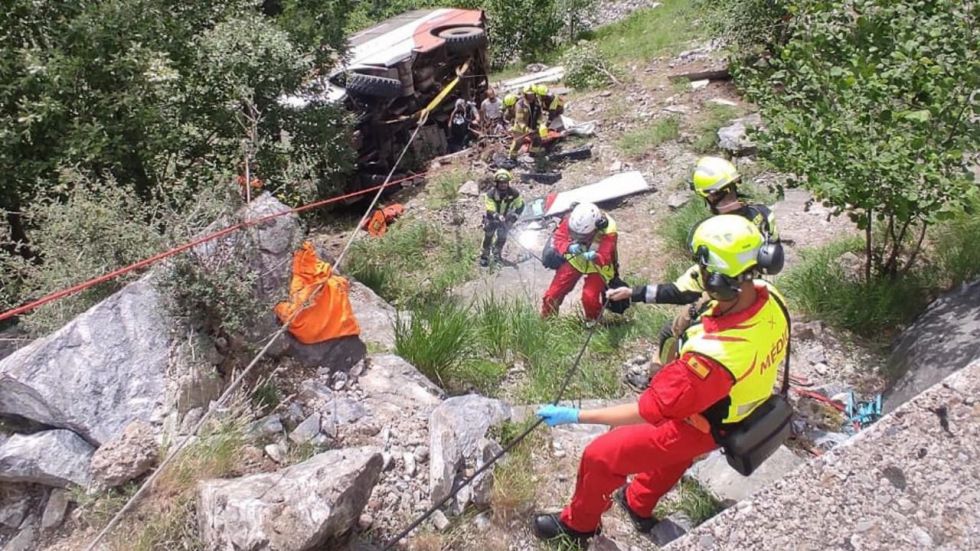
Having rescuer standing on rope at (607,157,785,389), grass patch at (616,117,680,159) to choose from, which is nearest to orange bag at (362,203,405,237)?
grass patch at (616,117,680,159)

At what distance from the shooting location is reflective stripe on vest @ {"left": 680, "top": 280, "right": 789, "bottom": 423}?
7.79 ft

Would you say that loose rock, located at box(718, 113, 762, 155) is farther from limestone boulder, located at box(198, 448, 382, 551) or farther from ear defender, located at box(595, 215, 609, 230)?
limestone boulder, located at box(198, 448, 382, 551)

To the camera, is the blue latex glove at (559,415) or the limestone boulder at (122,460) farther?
the limestone boulder at (122,460)

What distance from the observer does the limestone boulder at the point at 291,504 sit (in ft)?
8.02

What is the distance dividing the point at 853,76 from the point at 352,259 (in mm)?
4966

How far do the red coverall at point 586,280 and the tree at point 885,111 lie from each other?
48.7 inches

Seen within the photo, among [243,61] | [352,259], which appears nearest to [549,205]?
[352,259]

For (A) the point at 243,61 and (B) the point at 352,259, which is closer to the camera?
(A) the point at 243,61

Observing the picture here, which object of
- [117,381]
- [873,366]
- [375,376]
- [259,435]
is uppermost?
[117,381]

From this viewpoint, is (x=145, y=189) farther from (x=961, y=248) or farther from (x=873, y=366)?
(x=961, y=248)

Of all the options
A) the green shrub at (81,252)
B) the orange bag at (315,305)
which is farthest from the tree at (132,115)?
the orange bag at (315,305)

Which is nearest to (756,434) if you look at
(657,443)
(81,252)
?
(657,443)

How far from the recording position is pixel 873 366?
409cm

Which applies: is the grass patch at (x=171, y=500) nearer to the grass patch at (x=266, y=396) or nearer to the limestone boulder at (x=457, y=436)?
the grass patch at (x=266, y=396)
